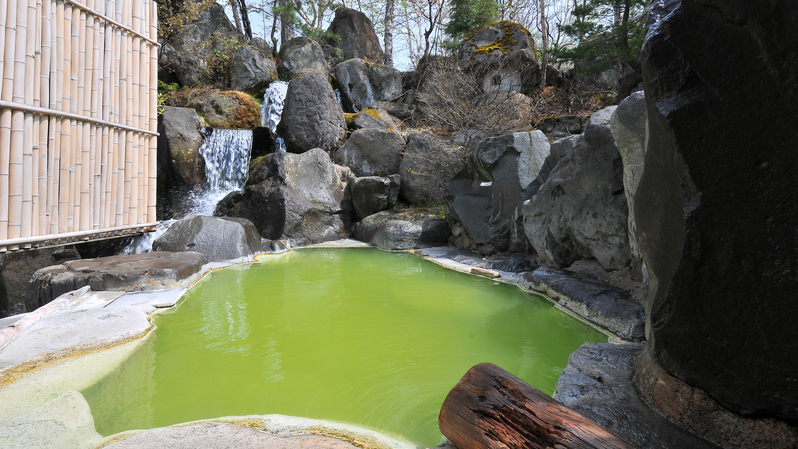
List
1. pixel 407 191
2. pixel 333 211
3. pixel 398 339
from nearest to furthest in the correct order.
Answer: pixel 398 339 → pixel 333 211 → pixel 407 191

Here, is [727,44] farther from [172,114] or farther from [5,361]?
[172,114]

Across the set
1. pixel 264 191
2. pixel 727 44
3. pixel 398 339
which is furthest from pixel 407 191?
Answer: pixel 727 44

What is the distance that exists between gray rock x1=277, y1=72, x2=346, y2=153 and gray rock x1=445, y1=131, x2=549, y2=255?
4778 mm

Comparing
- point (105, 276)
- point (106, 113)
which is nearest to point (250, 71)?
point (106, 113)

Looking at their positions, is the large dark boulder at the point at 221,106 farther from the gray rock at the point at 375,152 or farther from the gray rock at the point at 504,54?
the gray rock at the point at 504,54

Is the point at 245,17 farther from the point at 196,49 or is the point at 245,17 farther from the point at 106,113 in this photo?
the point at 106,113

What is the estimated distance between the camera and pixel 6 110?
12.1ft

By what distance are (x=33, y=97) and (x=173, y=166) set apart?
20.6 feet

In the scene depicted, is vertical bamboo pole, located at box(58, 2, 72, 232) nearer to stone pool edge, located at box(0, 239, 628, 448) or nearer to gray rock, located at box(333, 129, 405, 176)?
stone pool edge, located at box(0, 239, 628, 448)

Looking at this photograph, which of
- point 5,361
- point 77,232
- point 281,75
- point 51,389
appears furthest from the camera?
point 281,75

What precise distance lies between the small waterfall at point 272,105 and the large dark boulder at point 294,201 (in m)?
3.61

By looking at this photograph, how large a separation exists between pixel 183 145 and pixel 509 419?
33.5 ft

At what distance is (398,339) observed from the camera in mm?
3773

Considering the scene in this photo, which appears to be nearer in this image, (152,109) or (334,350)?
(334,350)
